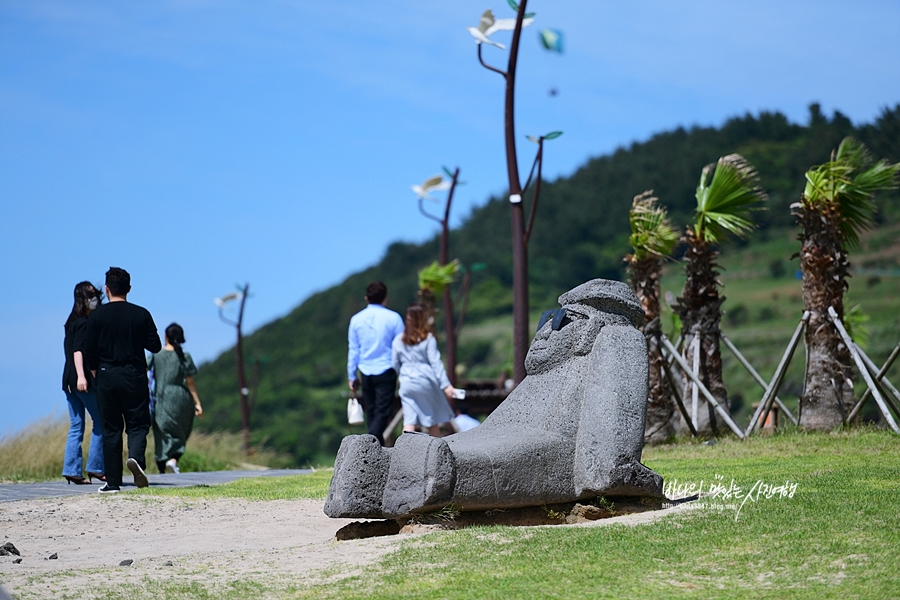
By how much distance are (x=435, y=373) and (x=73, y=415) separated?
3573 mm

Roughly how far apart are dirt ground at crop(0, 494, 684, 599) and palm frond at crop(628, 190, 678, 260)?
272 inches

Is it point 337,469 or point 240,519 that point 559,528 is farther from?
point 240,519

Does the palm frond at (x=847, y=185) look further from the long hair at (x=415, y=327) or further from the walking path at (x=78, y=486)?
the walking path at (x=78, y=486)

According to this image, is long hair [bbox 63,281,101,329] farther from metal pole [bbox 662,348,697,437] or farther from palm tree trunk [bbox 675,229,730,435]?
palm tree trunk [bbox 675,229,730,435]

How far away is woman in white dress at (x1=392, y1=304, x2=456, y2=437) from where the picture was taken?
11.5 meters

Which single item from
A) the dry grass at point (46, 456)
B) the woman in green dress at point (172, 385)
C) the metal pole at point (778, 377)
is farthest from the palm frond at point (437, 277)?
the metal pole at point (778, 377)

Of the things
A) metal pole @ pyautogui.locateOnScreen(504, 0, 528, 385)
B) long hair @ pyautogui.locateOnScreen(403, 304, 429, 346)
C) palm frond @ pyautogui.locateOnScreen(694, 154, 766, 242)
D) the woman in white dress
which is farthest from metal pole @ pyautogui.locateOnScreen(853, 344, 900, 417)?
long hair @ pyautogui.locateOnScreen(403, 304, 429, 346)

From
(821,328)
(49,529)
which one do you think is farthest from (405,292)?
(49,529)

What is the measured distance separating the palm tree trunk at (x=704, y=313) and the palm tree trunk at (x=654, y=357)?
439mm

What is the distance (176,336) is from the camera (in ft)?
44.0

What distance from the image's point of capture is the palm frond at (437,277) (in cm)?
2477

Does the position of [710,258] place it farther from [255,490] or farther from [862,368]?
[255,490]

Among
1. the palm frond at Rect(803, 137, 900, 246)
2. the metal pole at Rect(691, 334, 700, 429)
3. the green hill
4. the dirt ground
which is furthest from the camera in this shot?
the green hill

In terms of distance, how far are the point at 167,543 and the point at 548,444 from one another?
2648 millimetres
